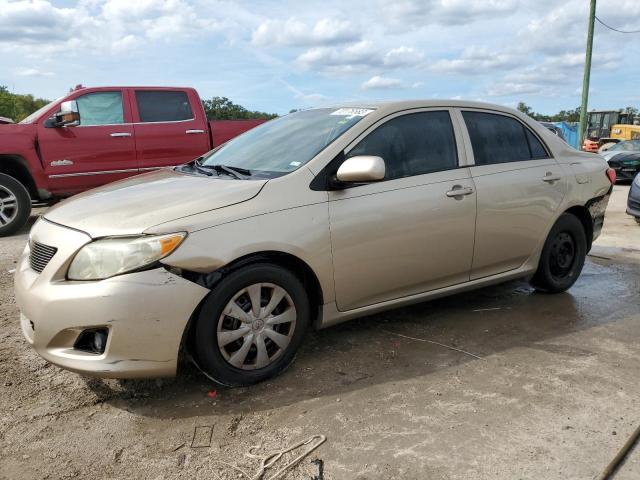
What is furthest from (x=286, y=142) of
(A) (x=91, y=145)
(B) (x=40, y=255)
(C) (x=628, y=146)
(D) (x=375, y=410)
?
(C) (x=628, y=146)

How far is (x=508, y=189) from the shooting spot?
4125 mm

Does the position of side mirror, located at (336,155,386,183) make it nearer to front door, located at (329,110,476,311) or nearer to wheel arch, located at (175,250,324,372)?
front door, located at (329,110,476,311)

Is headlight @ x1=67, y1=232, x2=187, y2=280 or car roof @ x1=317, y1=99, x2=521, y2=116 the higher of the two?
car roof @ x1=317, y1=99, x2=521, y2=116

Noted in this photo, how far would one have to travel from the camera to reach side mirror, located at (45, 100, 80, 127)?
7.33 meters

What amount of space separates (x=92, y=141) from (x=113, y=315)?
19.0 feet

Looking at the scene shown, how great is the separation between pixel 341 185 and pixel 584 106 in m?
20.1

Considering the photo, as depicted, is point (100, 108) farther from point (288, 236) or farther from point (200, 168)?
point (288, 236)

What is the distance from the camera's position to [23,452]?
8.43 ft

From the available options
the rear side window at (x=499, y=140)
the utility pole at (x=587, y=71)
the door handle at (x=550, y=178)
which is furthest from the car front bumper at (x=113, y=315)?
the utility pole at (x=587, y=71)

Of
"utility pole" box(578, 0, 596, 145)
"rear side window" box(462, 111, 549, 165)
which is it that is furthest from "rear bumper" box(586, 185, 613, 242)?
"utility pole" box(578, 0, 596, 145)

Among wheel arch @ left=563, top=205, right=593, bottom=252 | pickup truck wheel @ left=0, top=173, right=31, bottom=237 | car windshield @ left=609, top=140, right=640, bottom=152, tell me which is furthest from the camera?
car windshield @ left=609, top=140, right=640, bottom=152

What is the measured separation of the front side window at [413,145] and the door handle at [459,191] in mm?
157

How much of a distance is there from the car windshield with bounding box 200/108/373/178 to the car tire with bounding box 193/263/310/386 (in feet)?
2.19

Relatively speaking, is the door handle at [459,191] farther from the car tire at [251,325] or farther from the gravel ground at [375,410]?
the car tire at [251,325]
